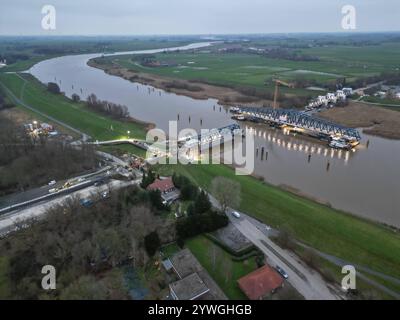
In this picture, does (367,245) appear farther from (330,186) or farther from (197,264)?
(197,264)

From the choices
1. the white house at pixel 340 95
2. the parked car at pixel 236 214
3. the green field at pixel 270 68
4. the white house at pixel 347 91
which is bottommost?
the parked car at pixel 236 214

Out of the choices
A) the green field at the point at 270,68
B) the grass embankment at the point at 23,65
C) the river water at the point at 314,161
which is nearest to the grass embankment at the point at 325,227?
the river water at the point at 314,161

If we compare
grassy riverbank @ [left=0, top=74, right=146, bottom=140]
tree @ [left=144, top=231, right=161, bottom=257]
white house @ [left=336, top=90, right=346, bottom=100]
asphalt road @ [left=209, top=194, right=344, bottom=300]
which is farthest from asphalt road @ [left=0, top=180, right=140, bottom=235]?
white house @ [left=336, top=90, right=346, bottom=100]

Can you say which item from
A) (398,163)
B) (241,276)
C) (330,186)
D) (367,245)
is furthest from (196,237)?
(398,163)

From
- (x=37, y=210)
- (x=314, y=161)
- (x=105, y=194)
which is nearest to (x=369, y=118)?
(x=314, y=161)

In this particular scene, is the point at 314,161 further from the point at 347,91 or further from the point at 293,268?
the point at 347,91

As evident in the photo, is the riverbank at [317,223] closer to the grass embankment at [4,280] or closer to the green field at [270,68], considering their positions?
the grass embankment at [4,280]
